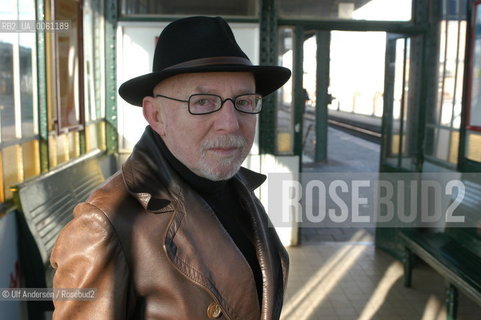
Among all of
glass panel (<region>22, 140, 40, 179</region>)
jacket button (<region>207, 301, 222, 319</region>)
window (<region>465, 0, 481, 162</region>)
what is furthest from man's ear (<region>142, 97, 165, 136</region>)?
window (<region>465, 0, 481, 162</region>)

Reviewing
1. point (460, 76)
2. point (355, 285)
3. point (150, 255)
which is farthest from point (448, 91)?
point (150, 255)

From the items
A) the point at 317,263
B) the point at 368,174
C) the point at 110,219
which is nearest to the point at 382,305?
the point at 317,263

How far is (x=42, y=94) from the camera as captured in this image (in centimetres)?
374

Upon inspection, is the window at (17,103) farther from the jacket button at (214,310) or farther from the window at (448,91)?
the window at (448,91)

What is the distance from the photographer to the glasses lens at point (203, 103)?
1.44 m

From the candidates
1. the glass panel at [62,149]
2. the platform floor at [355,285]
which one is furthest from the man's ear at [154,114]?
the platform floor at [355,285]

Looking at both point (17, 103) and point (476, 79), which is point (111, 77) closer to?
point (17, 103)

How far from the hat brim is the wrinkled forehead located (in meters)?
0.03

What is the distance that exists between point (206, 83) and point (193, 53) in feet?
0.31

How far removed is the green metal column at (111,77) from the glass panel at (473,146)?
3861 millimetres

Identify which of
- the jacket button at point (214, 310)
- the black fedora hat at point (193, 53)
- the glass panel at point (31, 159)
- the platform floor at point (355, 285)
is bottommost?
the platform floor at point (355, 285)

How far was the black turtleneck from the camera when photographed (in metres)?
1.53

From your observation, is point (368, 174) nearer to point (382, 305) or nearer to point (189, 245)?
point (382, 305)

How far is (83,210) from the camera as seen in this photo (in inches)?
49.7
